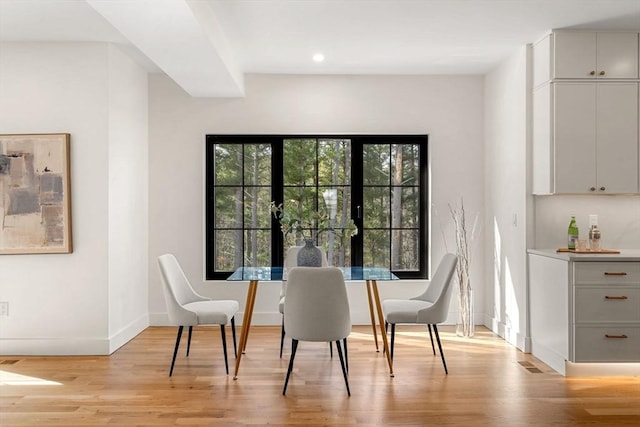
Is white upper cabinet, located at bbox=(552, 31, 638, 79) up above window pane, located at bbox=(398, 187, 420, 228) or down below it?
above

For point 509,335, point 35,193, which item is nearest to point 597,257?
point 509,335

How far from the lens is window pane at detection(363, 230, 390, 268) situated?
19.0 feet

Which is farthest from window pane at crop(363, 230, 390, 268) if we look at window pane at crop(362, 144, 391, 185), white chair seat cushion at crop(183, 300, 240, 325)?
white chair seat cushion at crop(183, 300, 240, 325)

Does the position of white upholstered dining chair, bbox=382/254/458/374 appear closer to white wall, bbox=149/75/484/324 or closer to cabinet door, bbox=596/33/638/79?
white wall, bbox=149/75/484/324

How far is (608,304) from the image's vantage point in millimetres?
3865

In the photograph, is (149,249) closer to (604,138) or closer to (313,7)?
(313,7)

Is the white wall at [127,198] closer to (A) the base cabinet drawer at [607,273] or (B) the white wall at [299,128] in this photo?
(B) the white wall at [299,128]

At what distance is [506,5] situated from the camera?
3770 mm

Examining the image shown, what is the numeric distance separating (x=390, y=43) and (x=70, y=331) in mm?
3685

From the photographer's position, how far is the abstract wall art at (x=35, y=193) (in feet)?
14.6

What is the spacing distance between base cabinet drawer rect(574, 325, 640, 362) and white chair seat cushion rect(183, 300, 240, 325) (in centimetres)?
256

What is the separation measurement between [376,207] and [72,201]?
118 inches

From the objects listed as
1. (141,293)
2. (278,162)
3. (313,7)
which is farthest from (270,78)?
(141,293)

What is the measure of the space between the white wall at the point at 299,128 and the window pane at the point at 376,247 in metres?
0.29
